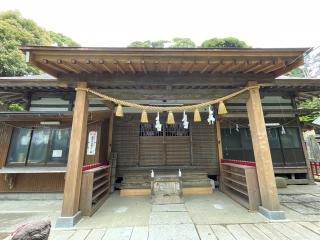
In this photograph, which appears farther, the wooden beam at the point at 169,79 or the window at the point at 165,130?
the window at the point at 165,130

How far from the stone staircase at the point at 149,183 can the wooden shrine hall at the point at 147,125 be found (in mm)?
35

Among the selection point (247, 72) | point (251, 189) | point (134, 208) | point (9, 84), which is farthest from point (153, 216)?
point (9, 84)

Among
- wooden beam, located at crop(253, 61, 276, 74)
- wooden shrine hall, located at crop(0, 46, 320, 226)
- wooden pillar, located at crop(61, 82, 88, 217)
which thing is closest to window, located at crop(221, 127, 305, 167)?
wooden shrine hall, located at crop(0, 46, 320, 226)

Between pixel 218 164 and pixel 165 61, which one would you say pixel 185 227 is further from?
pixel 218 164

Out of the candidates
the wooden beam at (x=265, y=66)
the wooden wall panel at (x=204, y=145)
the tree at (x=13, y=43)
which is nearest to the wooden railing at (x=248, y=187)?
the wooden wall panel at (x=204, y=145)

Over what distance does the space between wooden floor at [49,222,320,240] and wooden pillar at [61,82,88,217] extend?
0.52 m

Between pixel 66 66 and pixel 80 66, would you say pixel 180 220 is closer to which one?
pixel 80 66

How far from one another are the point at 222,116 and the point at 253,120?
8.17 ft

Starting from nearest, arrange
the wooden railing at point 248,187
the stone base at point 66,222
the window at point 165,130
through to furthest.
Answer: the stone base at point 66,222, the wooden railing at point 248,187, the window at point 165,130

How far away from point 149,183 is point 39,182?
144 inches

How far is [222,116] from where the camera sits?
6598 mm

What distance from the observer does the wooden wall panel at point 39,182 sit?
551 cm

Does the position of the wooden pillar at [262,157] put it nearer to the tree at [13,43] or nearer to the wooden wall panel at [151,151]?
the wooden wall panel at [151,151]

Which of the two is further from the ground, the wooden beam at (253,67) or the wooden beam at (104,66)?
the wooden beam at (253,67)
